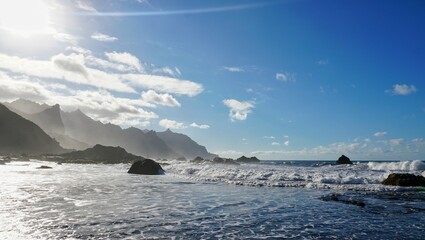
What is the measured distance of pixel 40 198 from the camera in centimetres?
1912

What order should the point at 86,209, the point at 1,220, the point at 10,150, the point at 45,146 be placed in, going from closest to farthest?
the point at 1,220 < the point at 86,209 < the point at 10,150 < the point at 45,146

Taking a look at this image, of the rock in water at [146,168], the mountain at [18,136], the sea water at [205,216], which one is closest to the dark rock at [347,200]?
the sea water at [205,216]

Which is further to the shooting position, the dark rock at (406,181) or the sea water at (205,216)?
the dark rock at (406,181)

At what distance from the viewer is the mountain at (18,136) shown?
14812 centimetres

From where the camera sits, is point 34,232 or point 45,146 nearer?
point 34,232

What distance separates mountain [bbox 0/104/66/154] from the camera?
14812 centimetres

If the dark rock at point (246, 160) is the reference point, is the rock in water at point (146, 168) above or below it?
below

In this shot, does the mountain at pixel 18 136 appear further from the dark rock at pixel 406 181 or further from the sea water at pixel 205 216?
the dark rock at pixel 406 181

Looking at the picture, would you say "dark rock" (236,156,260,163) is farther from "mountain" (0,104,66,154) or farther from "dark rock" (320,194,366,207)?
"dark rock" (320,194,366,207)

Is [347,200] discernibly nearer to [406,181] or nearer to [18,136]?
[406,181]

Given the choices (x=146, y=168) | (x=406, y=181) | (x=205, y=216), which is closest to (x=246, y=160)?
(x=146, y=168)

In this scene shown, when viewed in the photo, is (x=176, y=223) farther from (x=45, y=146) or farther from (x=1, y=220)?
(x=45, y=146)

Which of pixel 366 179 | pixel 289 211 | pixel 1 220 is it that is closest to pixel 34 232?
pixel 1 220

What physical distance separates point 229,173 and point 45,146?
149m
